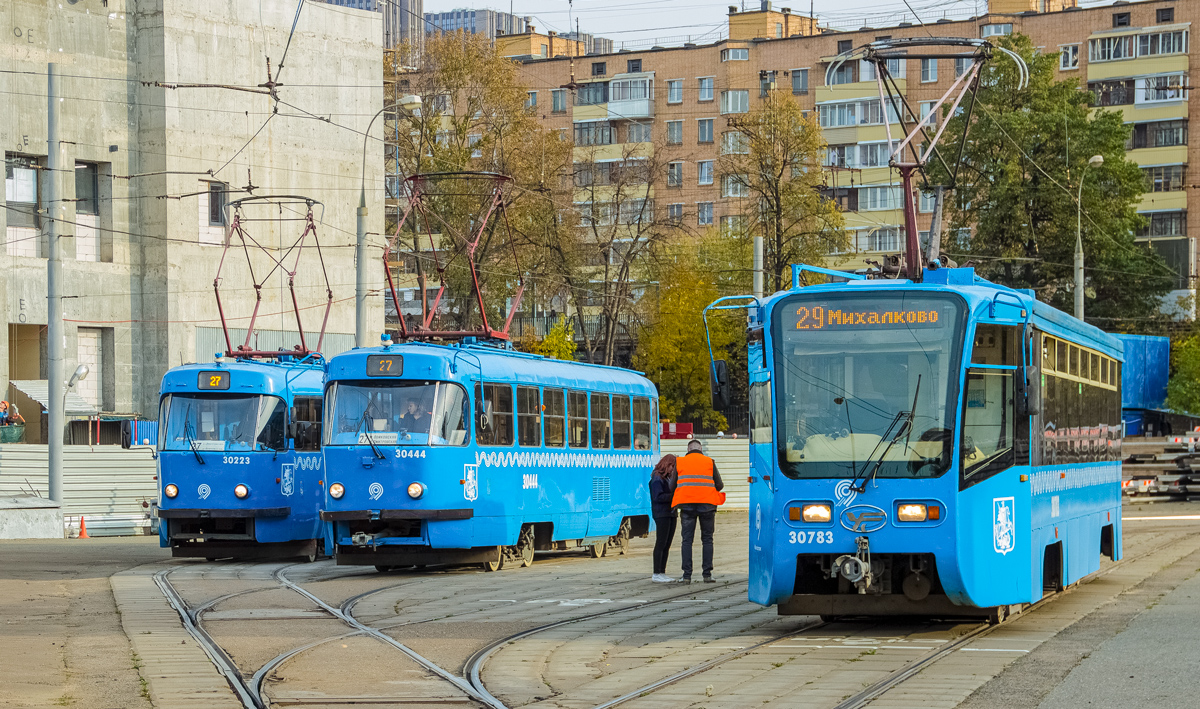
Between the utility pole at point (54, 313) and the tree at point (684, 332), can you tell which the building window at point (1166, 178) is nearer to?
the tree at point (684, 332)

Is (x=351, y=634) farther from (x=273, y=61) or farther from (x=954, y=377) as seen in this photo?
(x=273, y=61)

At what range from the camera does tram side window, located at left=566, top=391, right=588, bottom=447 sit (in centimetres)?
2347

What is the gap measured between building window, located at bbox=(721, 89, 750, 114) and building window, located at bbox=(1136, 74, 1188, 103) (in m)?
19.9

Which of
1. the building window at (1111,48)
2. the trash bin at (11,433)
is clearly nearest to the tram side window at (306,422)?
the trash bin at (11,433)

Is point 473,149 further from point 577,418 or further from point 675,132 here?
point 577,418

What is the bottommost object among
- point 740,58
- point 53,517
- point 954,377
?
point 53,517

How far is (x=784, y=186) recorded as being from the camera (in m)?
59.8

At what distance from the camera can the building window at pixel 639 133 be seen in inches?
3455

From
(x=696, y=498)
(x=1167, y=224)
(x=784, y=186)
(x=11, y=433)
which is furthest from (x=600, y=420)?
(x=1167, y=224)

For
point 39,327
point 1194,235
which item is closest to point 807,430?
point 39,327

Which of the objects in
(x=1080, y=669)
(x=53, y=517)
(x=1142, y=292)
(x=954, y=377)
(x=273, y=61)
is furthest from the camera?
(x=1142, y=292)

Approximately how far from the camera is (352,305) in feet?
178

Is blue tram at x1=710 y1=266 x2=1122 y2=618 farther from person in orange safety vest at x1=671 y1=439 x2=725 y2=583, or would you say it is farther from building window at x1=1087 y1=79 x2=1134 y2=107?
building window at x1=1087 y1=79 x2=1134 y2=107

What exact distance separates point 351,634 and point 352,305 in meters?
41.9
